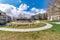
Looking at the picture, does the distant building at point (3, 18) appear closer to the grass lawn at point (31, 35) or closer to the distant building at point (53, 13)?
the grass lawn at point (31, 35)

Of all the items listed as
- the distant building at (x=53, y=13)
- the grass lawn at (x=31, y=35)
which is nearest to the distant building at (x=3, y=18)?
the grass lawn at (x=31, y=35)

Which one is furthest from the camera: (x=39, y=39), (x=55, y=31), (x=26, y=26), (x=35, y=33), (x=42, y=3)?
(x=42, y=3)

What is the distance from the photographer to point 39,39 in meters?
2.92

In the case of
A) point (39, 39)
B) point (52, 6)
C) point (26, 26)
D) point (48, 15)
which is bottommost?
point (39, 39)

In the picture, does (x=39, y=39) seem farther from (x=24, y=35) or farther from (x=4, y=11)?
(x=4, y=11)

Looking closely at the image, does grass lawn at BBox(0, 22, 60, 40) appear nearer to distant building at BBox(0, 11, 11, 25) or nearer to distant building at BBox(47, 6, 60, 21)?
distant building at BBox(0, 11, 11, 25)

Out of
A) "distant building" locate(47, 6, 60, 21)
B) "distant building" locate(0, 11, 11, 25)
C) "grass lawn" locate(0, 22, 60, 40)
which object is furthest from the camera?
"distant building" locate(47, 6, 60, 21)

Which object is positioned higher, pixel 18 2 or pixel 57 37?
pixel 18 2

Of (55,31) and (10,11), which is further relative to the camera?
(10,11)

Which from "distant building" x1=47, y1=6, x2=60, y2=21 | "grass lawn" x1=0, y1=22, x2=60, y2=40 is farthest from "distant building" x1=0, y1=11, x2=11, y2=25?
"distant building" x1=47, y1=6, x2=60, y2=21

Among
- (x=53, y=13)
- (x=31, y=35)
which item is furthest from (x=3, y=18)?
(x=53, y=13)

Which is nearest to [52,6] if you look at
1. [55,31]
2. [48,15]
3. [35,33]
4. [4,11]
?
[48,15]

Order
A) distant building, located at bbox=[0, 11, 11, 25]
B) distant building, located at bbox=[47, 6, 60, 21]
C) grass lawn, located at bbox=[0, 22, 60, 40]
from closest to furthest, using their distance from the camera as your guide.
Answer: grass lawn, located at bbox=[0, 22, 60, 40], distant building, located at bbox=[0, 11, 11, 25], distant building, located at bbox=[47, 6, 60, 21]

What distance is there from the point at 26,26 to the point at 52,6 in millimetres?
1450
